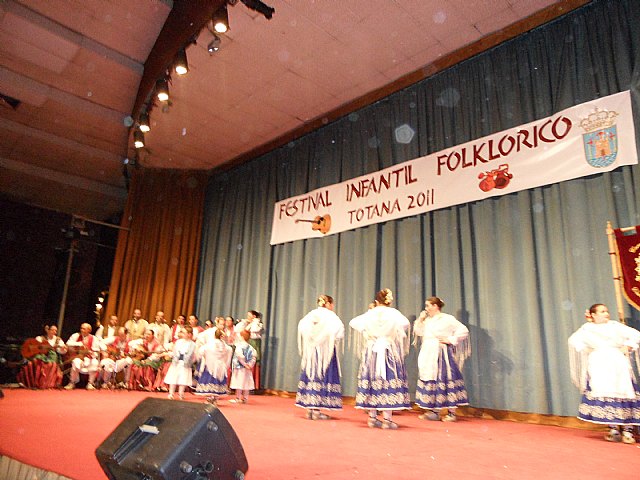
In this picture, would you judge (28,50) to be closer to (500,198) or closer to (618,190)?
(500,198)

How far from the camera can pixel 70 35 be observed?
646 cm

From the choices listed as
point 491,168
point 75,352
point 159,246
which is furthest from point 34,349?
point 491,168

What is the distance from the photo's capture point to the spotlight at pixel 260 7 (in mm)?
→ 5395

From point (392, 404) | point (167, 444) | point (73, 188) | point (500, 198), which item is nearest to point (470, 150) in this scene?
point (500, 198)

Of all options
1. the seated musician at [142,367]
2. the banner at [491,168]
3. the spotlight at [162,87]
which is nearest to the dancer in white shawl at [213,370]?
the seated musician at [142,367]

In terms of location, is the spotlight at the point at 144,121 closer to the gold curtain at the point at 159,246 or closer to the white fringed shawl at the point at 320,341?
the gold curtain at the point at 159,246

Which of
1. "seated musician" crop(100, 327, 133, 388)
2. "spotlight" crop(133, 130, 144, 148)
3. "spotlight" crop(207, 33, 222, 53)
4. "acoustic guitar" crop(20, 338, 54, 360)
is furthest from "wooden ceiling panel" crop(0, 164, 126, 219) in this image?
"spotlight" crop(207, 33, 222, 53)

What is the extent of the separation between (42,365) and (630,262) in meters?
7.86

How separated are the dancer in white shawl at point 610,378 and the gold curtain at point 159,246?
767 cm

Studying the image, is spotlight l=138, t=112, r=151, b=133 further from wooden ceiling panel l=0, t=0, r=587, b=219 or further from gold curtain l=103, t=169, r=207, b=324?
gold curtain l=103, t=169, r=207, b=324

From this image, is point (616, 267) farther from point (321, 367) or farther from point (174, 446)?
point (174, 446)

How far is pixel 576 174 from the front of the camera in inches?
197

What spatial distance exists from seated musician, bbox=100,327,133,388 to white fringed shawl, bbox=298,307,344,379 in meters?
4.43

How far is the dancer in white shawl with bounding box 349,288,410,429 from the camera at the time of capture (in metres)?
4.27
